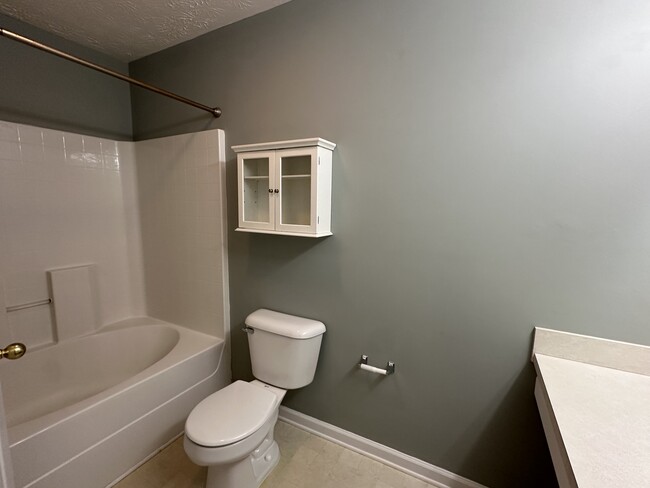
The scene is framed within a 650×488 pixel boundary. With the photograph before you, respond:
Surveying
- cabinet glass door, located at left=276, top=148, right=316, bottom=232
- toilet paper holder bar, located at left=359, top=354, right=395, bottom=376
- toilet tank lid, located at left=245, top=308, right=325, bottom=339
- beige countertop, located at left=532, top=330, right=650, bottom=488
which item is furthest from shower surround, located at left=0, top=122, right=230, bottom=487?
beige countertop, located at left=532, top=330, right=650, bottom=488

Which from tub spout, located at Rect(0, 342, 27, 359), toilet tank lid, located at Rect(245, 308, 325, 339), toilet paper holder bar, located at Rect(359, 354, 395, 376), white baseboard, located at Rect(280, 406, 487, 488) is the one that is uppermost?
tub spout, located at Rect(0, 342, 27, 359)

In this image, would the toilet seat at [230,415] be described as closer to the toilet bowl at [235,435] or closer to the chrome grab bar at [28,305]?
the toilet bowl at [235,435]

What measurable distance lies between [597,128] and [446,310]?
0.87 m

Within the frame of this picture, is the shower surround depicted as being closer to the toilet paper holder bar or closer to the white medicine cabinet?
the white medicine cabinet

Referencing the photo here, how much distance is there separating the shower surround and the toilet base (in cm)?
50

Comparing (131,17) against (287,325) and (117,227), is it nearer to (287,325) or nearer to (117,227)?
(117,227)

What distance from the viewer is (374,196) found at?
4.55 feet

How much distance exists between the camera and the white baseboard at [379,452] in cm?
138

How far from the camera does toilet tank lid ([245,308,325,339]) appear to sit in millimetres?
1487

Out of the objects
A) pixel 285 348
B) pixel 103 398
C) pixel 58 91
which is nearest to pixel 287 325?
pixel 285 348

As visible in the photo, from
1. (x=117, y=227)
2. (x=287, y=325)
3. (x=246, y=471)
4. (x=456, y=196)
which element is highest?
(x=456, y=196)

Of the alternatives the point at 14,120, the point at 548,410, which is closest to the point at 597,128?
the point at 548,410

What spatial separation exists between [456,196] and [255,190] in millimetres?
1053

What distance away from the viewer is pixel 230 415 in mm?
1273
